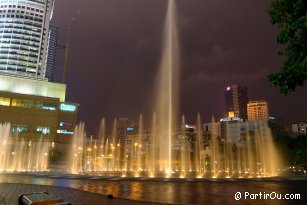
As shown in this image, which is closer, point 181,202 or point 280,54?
point 280,54

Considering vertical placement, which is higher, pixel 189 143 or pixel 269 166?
pixel 189 143

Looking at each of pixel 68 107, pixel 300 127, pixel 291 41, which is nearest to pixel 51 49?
pixel 68 107

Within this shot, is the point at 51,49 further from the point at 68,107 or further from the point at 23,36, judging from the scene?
the point at 68,107

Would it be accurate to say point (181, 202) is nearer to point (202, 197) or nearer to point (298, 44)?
point (202, 197)

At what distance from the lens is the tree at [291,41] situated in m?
5.73

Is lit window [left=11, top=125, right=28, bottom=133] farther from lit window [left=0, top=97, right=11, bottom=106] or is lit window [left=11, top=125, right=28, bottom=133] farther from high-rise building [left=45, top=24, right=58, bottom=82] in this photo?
high-rise building [left=45, top=24, right=58, bottom=82]

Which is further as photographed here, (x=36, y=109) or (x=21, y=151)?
(x=36, y=109)

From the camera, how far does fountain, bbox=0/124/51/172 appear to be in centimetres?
4547

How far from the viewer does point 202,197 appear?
10602 mm

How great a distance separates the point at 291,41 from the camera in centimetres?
611

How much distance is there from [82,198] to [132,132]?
140 meters

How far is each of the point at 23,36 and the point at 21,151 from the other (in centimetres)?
6402

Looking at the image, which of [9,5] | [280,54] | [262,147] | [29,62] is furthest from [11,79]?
[280,54]

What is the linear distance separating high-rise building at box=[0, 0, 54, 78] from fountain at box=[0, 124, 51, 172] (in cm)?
4252
